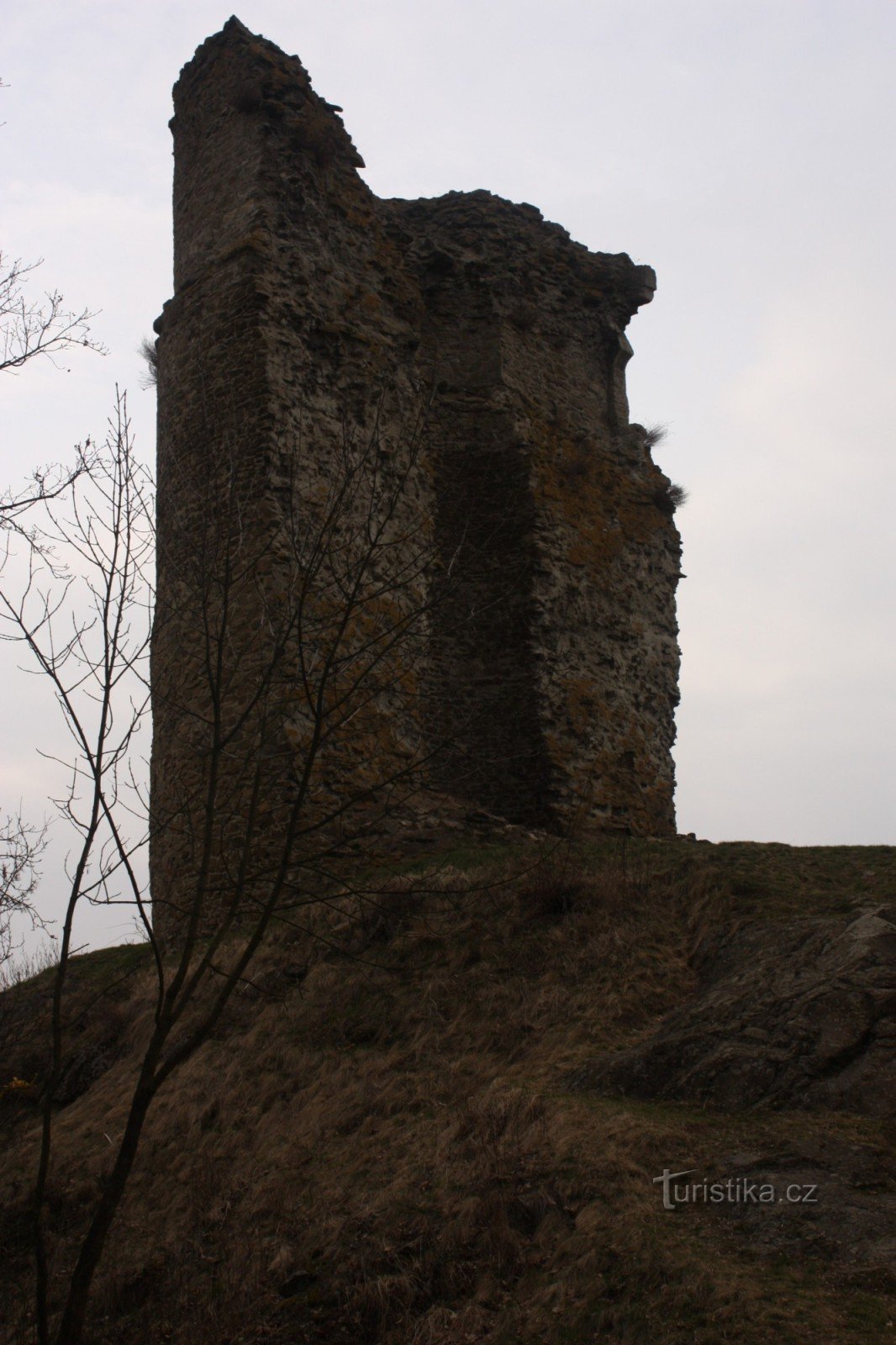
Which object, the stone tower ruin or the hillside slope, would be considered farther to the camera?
the stone tower ruin

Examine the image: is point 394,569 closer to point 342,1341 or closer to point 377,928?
point 377,928

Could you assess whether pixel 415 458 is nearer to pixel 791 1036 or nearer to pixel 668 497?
pixel 668 497

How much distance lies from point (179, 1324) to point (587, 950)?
377cm

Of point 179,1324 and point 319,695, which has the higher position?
point 319,695

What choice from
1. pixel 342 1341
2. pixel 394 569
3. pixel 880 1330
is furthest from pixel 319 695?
pixel 394 569

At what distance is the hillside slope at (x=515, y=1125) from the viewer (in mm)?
4938

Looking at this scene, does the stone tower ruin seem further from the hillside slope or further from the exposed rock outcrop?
the exposed rock outcrop

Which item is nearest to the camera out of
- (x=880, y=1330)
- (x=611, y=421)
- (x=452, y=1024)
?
(x=880, y=1330)

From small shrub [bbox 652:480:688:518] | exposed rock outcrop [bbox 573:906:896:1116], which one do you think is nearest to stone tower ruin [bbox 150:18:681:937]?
small shrub [bbox 652:480:688:518]

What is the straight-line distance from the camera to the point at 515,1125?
6.34 metres

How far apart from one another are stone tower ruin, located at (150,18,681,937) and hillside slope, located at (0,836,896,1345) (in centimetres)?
212

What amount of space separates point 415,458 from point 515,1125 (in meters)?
7.74

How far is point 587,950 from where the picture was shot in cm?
844

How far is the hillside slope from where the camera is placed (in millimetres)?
4938
